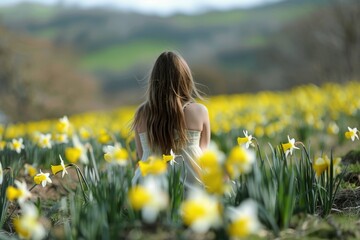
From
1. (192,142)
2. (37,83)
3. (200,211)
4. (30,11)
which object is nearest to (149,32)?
(30,11)

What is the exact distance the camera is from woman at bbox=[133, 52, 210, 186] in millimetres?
3891

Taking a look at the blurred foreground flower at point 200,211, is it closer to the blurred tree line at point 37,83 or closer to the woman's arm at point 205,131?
the woman's arm at point 205,131

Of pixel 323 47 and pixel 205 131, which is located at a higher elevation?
pixel 205 131

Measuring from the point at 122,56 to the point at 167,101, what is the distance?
47.7 meters

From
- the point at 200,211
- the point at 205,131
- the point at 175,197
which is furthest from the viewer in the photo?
the point at 205,131

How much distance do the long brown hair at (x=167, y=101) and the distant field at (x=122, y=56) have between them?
→ 41916 millimetres

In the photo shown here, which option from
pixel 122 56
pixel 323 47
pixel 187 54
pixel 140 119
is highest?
pixel 140 119

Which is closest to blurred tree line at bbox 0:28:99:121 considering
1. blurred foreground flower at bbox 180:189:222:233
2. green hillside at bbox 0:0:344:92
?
green hillside at bbox 0:0:344:92

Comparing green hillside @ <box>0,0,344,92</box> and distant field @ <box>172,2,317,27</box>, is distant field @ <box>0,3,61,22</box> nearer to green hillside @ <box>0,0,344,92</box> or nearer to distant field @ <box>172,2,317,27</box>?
green hillside @ <box>0,0,344,92</box>

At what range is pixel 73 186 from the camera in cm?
530

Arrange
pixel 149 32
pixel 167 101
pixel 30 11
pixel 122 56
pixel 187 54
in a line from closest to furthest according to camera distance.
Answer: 1. pixel 167 101
2. pixel 187 54
3. pixel 122 56
4. pixel 149 32
5. pixel 30 11

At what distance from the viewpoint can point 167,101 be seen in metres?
3.89

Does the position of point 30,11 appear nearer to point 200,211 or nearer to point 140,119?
point 140,119

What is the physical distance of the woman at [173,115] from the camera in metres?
3.89
